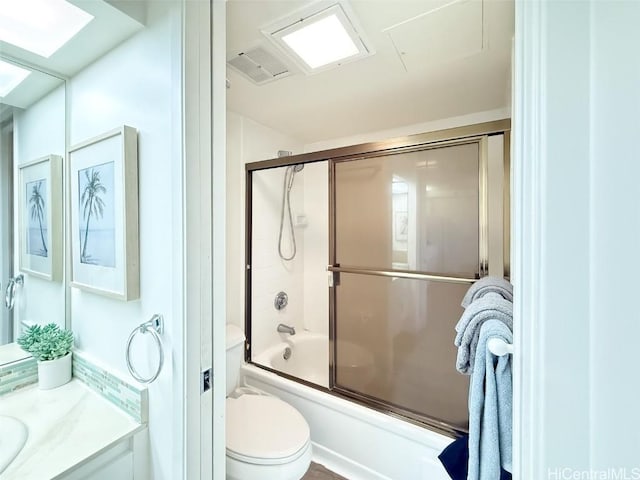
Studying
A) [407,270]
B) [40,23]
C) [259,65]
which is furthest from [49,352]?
[407,270]

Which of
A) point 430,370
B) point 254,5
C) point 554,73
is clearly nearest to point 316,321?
point 430,370

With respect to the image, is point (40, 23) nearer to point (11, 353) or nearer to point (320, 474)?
point (11, 353)

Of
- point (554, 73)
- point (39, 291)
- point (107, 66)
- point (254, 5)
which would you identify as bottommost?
point (39, 291)

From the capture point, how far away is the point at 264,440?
1193 mm

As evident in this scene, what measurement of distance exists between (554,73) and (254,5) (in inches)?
42.3

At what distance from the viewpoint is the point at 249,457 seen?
1.11m

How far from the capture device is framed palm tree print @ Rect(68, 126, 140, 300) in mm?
868

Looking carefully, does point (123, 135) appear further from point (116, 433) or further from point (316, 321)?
point (316, 321)

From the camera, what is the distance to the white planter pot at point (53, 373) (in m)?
1.02

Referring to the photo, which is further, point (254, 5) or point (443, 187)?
point (443, 187)

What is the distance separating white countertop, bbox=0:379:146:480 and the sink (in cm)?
1

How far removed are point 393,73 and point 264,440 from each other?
1927mm

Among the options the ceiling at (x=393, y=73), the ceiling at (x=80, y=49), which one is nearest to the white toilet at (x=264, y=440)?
the ceiling at (x=80, y=49)

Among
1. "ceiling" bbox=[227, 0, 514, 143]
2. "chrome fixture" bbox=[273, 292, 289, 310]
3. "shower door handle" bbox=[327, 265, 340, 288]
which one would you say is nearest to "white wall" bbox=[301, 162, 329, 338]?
"chrome fixture" bbox=[273, 292, 289, 310]
